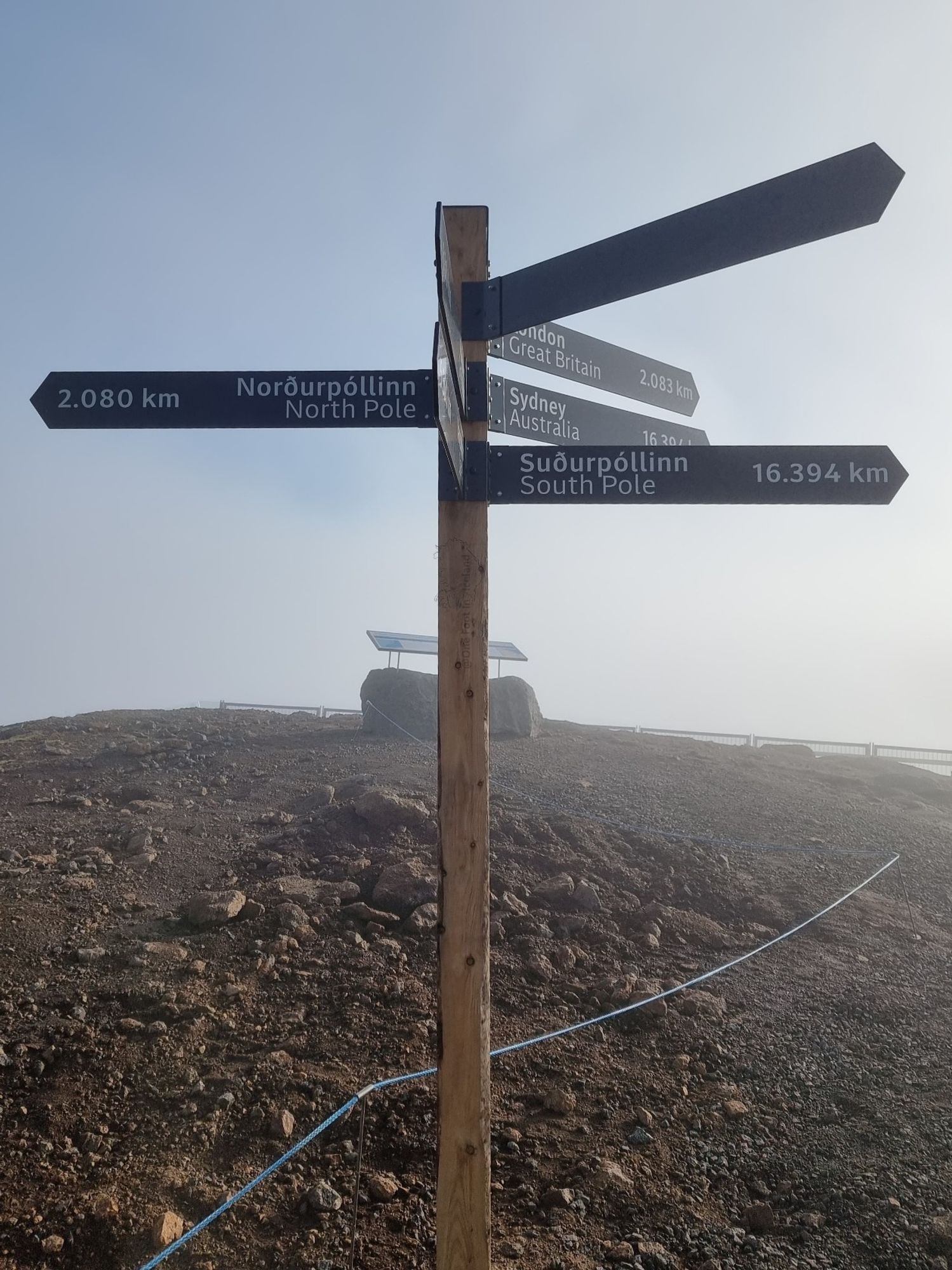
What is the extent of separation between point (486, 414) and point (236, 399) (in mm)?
944

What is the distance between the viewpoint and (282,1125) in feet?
12.4

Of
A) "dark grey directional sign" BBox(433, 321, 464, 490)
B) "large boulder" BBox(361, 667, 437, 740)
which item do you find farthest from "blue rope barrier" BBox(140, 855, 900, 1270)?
"large boulder" BBox(361, 667, 437, 740)

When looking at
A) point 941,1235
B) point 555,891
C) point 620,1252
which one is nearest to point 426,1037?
point 620,1252

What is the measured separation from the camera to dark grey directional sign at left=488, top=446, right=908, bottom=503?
9.91 ft

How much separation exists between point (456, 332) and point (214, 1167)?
3.44 meters

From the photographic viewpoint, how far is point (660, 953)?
19.9 ft

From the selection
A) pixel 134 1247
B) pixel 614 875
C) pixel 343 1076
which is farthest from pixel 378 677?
pixel 134 1247

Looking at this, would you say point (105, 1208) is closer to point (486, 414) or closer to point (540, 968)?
point (540, 968)

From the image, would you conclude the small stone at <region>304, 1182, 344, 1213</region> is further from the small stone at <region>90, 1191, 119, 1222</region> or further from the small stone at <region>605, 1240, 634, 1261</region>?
the small stone at <region>605, 1240, 634, 1261</region>

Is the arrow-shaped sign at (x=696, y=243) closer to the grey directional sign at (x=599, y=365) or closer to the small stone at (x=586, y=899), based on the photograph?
the grey directional sign at (x=599, y=365)

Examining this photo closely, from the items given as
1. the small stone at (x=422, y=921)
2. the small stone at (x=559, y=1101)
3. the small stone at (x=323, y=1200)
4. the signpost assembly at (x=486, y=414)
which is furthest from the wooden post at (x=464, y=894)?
the small stone at (x=422, y=921)

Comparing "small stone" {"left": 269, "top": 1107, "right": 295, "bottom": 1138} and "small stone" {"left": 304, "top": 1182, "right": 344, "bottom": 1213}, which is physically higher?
"small stone" {"left": 269, "top": 1107, "right": 295, "bottom": 1138}

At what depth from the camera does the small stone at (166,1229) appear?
3.07 meters

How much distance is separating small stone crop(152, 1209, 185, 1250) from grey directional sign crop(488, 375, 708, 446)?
323 centimetres
